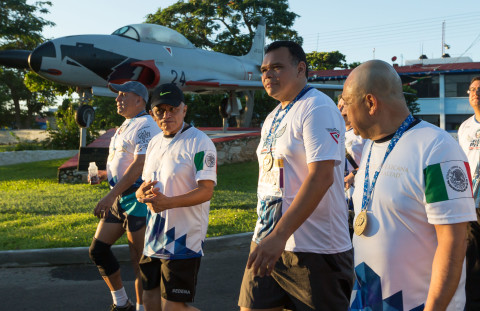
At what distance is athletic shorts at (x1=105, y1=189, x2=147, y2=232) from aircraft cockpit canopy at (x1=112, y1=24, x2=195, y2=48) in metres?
15.1

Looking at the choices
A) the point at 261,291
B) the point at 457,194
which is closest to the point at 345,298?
the point at 261,291

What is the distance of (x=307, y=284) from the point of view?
2.81 meters

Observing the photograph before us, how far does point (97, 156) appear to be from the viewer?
14.5 metres

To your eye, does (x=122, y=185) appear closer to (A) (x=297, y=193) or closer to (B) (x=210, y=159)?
(B) (x=210, y=159)

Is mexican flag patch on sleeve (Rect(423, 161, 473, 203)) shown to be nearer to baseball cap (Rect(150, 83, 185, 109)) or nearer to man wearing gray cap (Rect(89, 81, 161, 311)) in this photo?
baseball cap (Rect(150, 83, 185, 109))

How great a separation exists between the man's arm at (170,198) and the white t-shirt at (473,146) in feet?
7.97

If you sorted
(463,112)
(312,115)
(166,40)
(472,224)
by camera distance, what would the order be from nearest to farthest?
(312,115), (472,224), (166,40), (463,112)

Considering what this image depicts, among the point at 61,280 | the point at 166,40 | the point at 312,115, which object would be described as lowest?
the point at 61,280

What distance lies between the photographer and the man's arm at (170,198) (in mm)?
3387

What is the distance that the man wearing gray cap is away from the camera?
4.66 metres

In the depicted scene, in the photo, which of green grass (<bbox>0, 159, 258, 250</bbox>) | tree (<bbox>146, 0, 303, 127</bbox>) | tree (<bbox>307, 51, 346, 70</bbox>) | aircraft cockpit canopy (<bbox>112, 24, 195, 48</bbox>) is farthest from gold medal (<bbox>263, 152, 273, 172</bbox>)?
tree (<bbox>307, 51, 346, 70</bbox>)

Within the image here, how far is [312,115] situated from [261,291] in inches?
41.6

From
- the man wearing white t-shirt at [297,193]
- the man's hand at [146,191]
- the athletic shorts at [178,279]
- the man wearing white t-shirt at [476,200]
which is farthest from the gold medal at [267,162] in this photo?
the man wearing white t-shirt at [476,200]

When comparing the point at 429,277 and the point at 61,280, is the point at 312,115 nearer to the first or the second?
the point at 429,277
